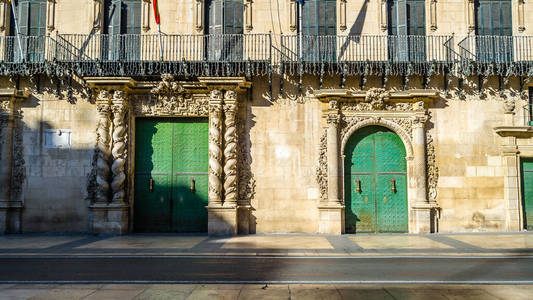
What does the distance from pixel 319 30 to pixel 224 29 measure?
3886mm

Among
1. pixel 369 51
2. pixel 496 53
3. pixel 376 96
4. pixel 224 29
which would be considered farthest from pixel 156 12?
pixel 496 53

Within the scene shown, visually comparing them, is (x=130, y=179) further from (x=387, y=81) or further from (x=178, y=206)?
(x=387, y=81)

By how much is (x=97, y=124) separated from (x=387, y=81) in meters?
11.8

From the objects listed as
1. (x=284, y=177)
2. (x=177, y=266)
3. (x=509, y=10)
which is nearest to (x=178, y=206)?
(x=284, y=177)

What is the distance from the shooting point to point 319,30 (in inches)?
724

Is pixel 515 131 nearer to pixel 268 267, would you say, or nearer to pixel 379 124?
pixel 379 124

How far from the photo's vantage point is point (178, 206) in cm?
1817

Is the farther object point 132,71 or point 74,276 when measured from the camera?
point 132,71

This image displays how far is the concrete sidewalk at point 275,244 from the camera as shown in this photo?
13.0 m

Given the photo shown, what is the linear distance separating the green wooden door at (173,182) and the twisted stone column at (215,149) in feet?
3.06

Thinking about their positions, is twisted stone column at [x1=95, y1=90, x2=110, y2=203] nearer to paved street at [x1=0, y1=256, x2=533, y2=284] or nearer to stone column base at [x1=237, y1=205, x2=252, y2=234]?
Result: stone column base at [x1=237, y1=205, x2=252, y2=234]

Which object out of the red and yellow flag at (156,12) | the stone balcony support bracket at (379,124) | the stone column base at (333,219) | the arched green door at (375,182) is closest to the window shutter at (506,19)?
the stone balcony support bracket at (379,124)

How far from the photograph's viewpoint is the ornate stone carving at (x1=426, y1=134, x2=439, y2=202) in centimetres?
1781

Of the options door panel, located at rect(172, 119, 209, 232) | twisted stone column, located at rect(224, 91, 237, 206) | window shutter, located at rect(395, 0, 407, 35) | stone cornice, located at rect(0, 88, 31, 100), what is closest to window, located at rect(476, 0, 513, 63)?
window shutter, located at rect(395, 0, 407, 35)
